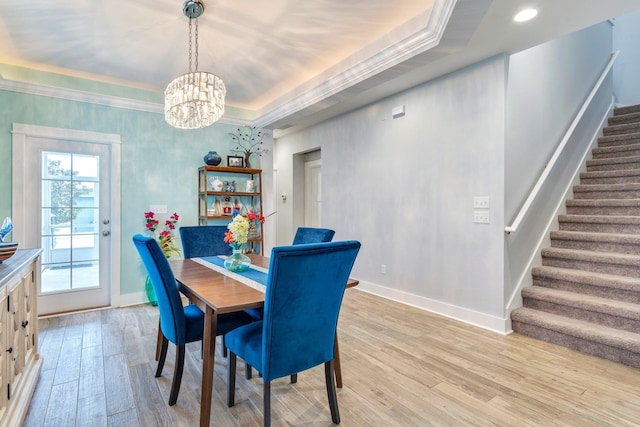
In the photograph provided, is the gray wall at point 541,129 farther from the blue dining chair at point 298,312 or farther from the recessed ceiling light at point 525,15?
the blue dining chair at point 298,312

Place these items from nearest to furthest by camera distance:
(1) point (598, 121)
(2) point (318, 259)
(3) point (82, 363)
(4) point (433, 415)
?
(2) point (318, 259), (4) point (433, 415), (3) point (82, 363), (1) point (598, 121)

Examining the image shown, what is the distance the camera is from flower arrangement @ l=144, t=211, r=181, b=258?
3934 millimetres

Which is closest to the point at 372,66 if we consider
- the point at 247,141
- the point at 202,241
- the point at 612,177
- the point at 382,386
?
the point at 202,241

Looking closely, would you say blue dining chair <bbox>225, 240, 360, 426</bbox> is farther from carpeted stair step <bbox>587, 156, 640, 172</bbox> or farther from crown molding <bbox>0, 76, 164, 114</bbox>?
carpeted stair step <bbox>587, 156, 640, 172</bbox>

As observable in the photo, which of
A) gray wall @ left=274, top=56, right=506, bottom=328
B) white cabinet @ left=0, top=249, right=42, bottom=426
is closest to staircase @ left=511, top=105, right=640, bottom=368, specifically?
gray wall @ left=274, top=56, right=506, bottom=328

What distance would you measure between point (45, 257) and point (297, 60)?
3.39 metres

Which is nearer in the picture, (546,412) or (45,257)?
(546,412)

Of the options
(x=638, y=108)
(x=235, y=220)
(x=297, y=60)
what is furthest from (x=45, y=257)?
(x=638, y=108)

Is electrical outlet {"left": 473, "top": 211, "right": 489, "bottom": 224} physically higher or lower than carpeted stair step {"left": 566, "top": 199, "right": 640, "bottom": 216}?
lower

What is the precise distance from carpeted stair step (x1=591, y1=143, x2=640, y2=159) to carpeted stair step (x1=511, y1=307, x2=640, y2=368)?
2800 millimetres

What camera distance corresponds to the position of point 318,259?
1.49 m

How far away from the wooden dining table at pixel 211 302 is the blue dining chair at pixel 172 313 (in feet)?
0.32

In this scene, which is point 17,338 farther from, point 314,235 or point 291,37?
point 291,37

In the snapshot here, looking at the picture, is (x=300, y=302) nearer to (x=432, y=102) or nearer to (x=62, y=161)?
(x=432, y=102)
